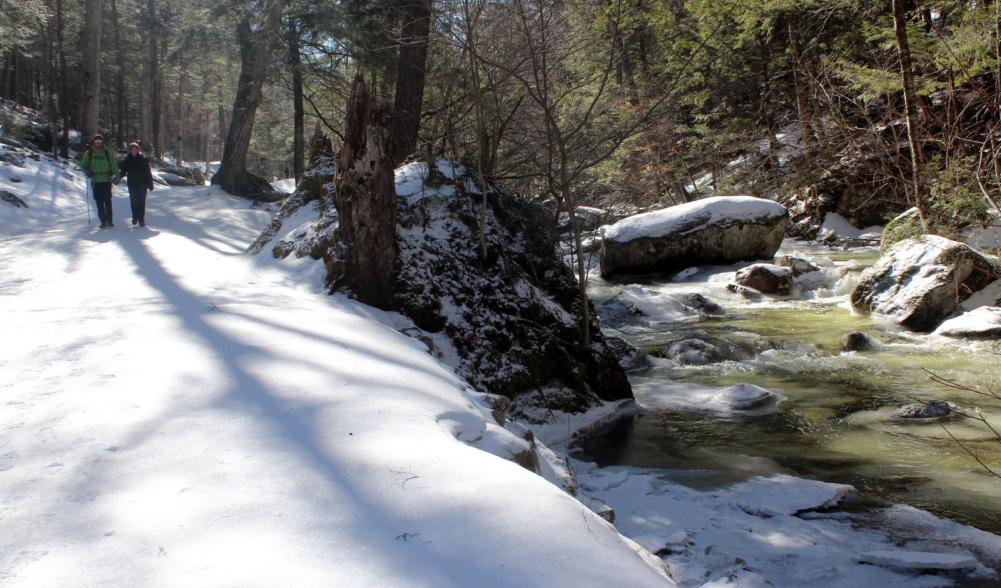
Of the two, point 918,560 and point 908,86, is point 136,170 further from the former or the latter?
point 908,86

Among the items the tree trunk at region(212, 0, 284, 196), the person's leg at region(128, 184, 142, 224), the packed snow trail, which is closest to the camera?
the packed snow trail

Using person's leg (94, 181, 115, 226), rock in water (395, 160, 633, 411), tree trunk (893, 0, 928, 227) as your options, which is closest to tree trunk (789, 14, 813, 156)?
tree trunk (893, 0, 928, 227)

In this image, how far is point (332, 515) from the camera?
2.23m

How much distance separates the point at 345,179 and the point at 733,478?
4.16 m

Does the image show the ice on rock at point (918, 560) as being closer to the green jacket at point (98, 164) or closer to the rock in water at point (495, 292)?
the rock in water at point (495, 292)

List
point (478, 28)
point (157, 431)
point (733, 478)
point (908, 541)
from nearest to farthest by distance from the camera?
1. point (157, 431)
2. point (908, 541)
3. point (733, 478)
4. point (478, 28)

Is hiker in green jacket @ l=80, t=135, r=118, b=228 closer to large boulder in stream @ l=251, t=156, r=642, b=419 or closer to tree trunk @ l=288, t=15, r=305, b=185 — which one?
tree trunk @ l=288, t=15, r=305, b=185

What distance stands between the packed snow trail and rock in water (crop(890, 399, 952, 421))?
4371 mm

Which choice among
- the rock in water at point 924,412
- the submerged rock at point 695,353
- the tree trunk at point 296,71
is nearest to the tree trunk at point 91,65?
the tree trunk at point 296,71

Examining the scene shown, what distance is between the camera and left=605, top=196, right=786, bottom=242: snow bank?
14961 mm

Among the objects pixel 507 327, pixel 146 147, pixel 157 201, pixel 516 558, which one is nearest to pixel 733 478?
pixel 507 327

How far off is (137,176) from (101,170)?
0.62 metres

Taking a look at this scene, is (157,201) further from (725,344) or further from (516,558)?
(516,558)

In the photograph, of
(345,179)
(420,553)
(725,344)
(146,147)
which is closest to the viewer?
(420,553)
